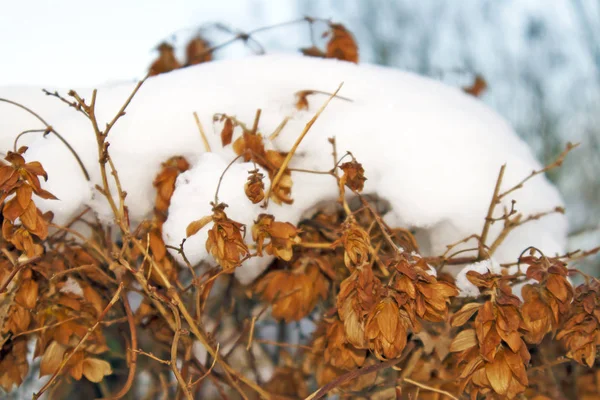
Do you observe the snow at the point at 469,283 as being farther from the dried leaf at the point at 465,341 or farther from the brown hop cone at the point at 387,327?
the brown hop cone at the point at 387,327

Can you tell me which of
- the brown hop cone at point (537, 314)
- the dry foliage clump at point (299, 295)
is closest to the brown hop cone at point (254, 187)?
the dry foliage clump at point (299, 295)

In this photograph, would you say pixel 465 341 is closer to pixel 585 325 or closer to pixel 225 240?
pixel 585 325

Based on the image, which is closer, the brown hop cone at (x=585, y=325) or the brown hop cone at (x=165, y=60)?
the brown hop cone at (x=585, y=325)

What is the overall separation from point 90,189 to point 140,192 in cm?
9

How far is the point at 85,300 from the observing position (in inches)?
41.7

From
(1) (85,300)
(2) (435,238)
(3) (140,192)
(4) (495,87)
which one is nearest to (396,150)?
(2) (435,238)

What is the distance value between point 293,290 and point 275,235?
18cm

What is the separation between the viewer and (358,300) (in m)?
0.90

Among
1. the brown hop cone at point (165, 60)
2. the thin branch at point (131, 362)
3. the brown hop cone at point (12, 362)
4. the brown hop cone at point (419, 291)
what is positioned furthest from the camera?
the brown hop cone at point (165, 60)

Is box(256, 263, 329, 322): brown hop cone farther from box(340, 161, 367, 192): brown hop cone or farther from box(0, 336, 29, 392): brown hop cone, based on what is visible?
box(0, 336, 29, 392): brown hop cone

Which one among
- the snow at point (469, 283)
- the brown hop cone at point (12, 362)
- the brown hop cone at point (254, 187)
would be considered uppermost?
the brown hop cone at point (254, 187)

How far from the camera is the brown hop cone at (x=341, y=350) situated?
1021mm

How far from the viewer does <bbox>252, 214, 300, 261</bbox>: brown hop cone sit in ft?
3.28

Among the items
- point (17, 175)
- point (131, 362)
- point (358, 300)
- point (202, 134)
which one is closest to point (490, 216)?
point (358, 300)
